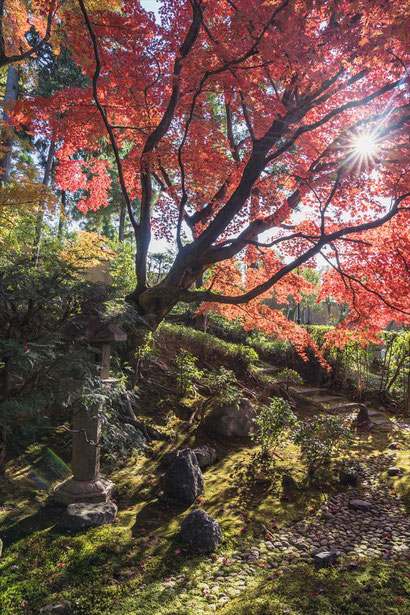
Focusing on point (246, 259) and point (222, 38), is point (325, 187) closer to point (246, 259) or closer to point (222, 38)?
point (246, 259)

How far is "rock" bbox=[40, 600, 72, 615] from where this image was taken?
95.0 inches

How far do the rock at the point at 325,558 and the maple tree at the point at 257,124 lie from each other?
3453 millimetres

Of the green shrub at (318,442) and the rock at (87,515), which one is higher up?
the green shrub at (318,442)

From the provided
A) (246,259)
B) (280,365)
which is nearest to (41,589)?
(246,259)

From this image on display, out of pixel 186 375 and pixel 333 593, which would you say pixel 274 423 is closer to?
pixel 186 375

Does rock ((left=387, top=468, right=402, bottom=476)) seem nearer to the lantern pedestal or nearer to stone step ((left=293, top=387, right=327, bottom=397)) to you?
the lantern pedestal

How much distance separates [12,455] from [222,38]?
625 centimetres

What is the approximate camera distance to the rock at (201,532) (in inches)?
132

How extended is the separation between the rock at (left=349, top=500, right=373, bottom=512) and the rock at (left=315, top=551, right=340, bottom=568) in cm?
136

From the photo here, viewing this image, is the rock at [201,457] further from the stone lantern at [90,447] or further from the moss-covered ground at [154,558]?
the stone lantern at [90,447]

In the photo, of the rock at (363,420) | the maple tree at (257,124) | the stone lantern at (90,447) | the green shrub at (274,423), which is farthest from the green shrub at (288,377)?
the stone lantern at (90,447)

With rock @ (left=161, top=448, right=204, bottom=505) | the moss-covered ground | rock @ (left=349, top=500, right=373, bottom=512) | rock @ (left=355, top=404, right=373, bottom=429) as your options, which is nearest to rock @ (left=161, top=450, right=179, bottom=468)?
the moss-covered ground

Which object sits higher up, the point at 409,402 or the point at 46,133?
the point at 46,133

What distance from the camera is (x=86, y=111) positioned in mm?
6117
